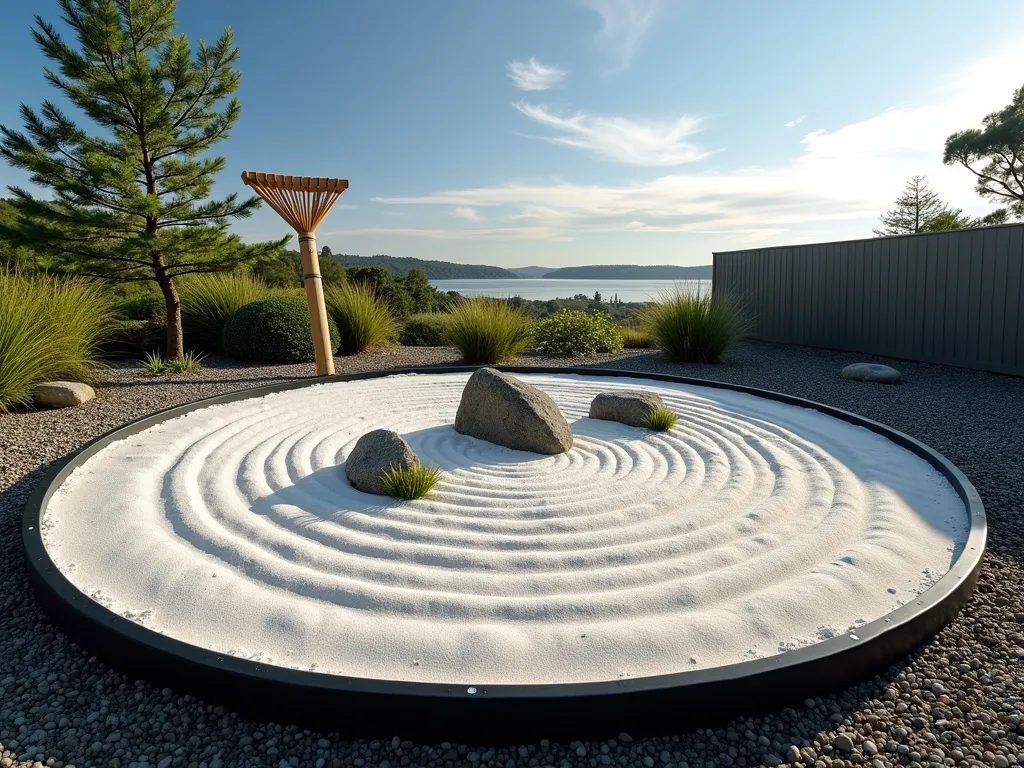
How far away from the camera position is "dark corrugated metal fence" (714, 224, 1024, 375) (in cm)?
698

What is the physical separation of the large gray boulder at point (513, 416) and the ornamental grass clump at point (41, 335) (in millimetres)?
3768

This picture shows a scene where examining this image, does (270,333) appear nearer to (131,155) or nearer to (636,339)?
(131,155)

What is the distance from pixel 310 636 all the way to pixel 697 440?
282 centimetres

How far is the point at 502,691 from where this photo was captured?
1.65m

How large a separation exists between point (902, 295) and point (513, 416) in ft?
22.2

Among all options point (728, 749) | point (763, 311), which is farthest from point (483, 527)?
point (763, 311)

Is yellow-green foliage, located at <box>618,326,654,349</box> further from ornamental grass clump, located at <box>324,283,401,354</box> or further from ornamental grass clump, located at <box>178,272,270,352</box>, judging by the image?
ornamental grass clump, located at <box>178,272,270,352</box>

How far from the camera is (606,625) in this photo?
2.10m

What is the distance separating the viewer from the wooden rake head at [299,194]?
6309 mm

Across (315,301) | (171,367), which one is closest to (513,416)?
(315,301)

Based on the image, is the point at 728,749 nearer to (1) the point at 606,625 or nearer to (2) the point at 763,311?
(1) the point at 606,625

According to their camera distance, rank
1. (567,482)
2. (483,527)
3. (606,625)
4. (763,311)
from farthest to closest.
Answer: (763,311) < (567,482) < (483,527) < (606,625)

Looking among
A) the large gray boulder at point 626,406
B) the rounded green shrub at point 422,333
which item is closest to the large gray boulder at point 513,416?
the large gray boulder at point 626,406

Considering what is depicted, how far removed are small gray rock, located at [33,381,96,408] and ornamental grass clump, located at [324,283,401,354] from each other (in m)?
3.48
